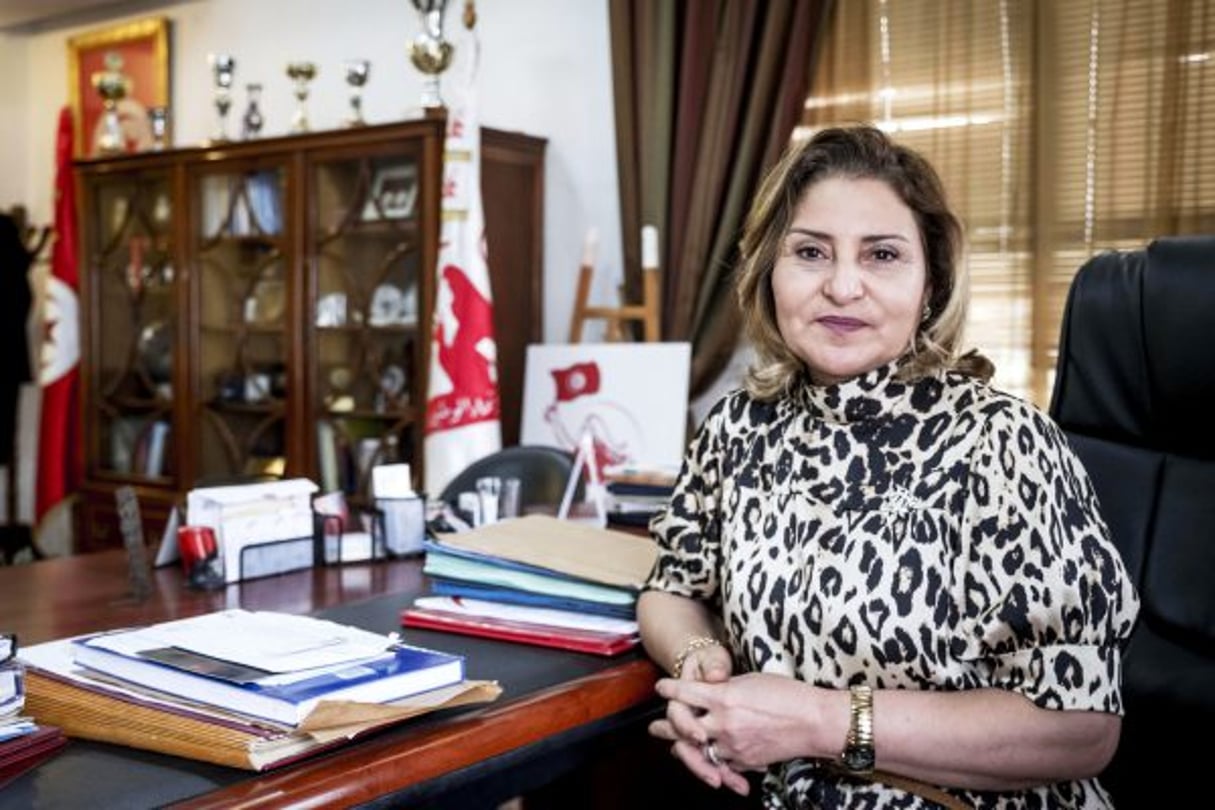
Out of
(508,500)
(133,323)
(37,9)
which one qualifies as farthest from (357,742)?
(37,9)

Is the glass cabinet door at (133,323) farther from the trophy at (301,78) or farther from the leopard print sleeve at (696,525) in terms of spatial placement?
the leopard print sleeve at (696,525)

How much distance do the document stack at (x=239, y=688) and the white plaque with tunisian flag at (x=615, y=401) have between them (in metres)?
2.13

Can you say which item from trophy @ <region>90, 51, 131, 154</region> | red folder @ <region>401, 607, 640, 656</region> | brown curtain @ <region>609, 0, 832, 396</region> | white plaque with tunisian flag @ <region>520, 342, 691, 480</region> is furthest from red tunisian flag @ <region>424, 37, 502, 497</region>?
red folder @ <region>401, 607, 640, 656</region>

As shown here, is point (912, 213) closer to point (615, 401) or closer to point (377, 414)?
point (615, 401)

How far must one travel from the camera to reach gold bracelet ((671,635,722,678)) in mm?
1367

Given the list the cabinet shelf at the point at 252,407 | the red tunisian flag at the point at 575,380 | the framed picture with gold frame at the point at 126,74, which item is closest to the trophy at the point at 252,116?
the framed picture with gold frame at the point at 126,74

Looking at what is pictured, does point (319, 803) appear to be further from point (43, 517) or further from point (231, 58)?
point (43, 517)

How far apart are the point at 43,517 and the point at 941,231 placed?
459cm

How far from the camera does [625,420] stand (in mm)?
3514

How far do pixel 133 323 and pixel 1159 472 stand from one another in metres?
4.21

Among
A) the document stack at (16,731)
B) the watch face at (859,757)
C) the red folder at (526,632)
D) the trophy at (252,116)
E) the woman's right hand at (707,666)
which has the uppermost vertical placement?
the trophy at (252,116)

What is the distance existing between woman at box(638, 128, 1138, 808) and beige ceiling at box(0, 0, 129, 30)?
4.70 meters

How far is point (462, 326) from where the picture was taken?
3615mm

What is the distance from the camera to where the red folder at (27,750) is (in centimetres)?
99
